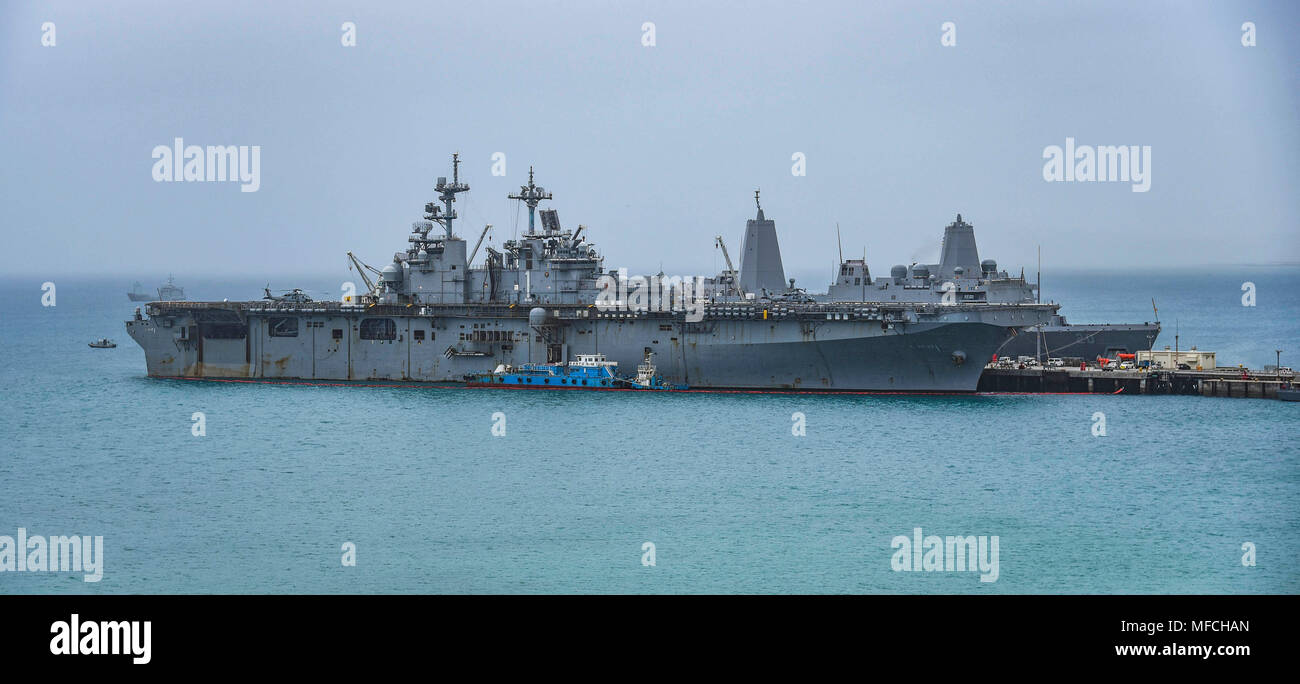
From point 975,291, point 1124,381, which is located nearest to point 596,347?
point 975,291

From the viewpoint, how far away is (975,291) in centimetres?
4656

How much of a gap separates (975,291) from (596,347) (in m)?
15.0

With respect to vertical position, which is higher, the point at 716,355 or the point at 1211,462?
the point at 716,355

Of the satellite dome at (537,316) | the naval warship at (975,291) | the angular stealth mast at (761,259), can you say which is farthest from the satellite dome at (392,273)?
Result: the naval warship at (975,291)

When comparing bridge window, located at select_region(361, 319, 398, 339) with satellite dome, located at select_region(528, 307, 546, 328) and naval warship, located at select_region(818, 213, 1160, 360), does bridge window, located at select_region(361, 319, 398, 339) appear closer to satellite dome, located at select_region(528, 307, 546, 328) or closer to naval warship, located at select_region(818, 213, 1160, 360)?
satellite dome, located at select_region(528, 307, 546, 328)

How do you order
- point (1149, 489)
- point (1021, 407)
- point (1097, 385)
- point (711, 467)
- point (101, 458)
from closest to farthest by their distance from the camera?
1. point (1149, 489)
2. point (711, 467)
3. point (101, 458)
4. point (1021, 407)
5. point (1097, 385)

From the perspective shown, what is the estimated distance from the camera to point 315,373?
150 ft

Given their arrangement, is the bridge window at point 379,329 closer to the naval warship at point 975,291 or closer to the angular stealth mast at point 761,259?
the angular stealth mast at point 761,259

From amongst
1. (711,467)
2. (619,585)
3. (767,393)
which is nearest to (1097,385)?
(767,393)

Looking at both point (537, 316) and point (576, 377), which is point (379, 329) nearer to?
point (537, 316)

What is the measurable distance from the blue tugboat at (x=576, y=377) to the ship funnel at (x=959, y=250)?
14559mm

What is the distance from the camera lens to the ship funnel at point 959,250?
4966cm

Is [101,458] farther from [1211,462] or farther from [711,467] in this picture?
[1211,462]

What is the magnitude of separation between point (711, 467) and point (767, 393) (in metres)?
12.2
